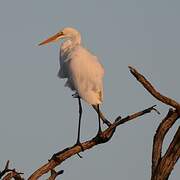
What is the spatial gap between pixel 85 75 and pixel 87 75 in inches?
1.8

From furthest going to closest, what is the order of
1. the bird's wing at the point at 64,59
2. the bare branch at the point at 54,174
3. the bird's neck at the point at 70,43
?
the bird's neck at the point at 70,43 < the bird's wing at the point at 64,59 < the bare branch at the point at 54,174

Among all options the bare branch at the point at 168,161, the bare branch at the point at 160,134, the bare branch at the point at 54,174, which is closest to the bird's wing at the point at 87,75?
the bare branch at the point at 54,174

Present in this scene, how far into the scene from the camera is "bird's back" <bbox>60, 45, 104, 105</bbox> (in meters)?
15.3

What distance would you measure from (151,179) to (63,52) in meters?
8.40

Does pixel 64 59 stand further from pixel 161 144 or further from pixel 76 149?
pixel 161 144

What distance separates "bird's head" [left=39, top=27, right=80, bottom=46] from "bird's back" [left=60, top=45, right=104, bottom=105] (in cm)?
183

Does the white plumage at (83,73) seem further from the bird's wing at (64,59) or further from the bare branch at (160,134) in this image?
the bare branch at (160,134)

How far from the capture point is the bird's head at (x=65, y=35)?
18.6 metres

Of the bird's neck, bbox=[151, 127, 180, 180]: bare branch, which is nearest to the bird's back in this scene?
the bird's neck

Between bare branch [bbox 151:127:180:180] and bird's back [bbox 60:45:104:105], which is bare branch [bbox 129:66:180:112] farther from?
bird's back [bbox 60:45:104:105]

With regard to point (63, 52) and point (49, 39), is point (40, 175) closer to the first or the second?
point (63, 52)

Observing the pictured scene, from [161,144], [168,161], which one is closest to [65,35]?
[161,144]

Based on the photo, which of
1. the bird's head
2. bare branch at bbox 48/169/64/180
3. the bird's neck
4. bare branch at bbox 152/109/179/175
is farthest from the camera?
the bird's head

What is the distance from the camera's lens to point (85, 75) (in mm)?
15836
